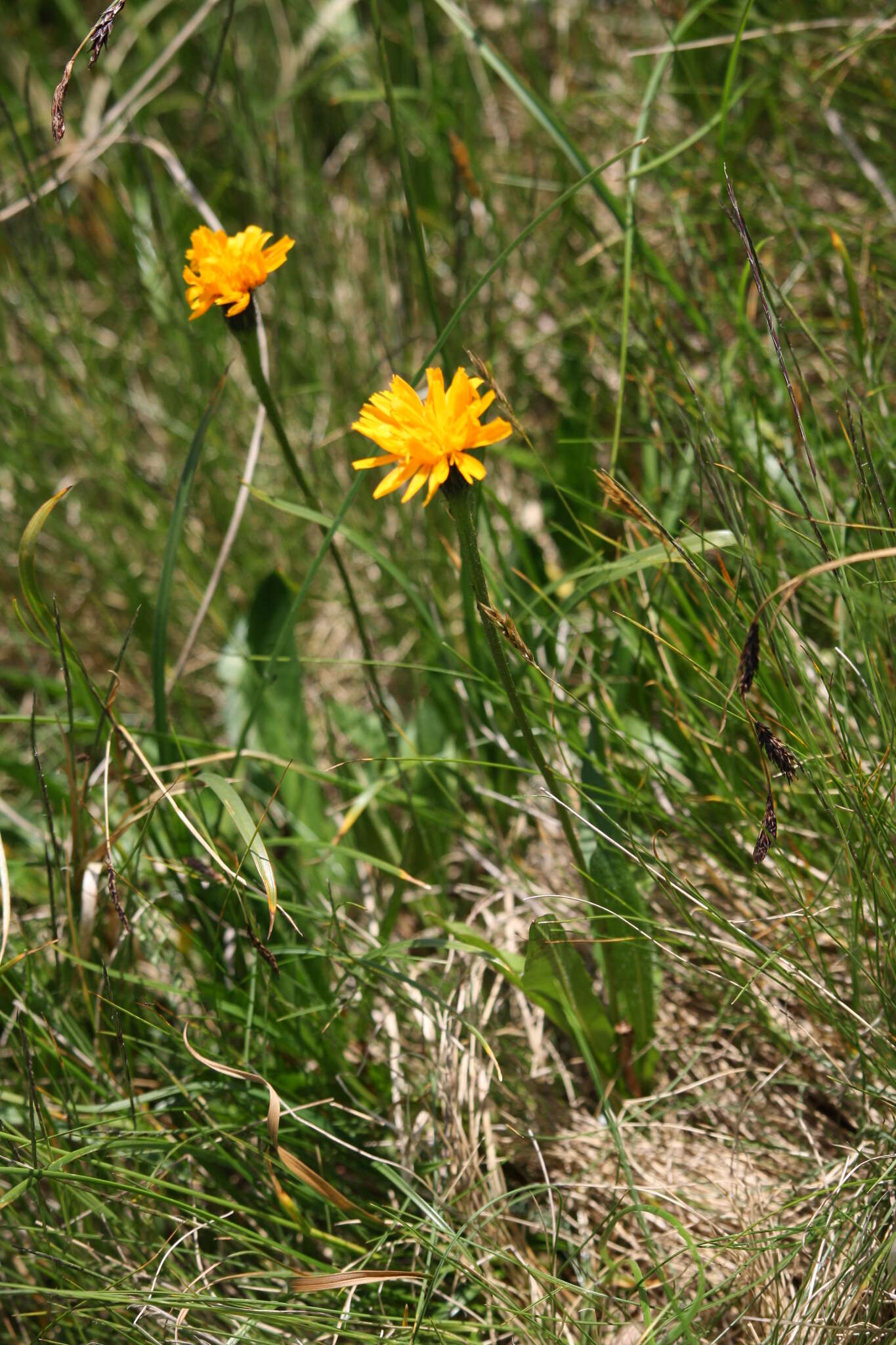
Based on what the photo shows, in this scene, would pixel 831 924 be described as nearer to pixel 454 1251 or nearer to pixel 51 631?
pixel 454 1251

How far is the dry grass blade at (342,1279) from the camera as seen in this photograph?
1.01 meters

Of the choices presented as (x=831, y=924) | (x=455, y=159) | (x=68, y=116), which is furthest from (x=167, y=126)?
(x=831, y=924)

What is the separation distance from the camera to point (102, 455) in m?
2.11

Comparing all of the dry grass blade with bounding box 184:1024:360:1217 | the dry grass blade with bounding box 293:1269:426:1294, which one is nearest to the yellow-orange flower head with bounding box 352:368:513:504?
the dry grass blade with bounding box 184:1024:360:1217

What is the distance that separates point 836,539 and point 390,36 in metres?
1.87

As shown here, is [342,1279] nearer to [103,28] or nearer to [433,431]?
[433,431]

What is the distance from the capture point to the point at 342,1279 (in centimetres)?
103

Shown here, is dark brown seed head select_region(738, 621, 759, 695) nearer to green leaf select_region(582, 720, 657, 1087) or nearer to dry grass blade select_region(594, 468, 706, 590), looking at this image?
dry grass blade select_region(594, 468, 706, 590)

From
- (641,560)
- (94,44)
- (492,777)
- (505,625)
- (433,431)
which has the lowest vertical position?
(492,777)

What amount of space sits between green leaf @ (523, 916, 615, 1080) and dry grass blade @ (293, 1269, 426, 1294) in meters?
0.28

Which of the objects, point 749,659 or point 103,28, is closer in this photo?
point 749,659

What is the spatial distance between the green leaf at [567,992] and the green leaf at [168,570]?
523mm

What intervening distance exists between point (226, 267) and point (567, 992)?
88cm

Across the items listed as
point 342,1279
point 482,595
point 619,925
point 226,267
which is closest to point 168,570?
point 226,267
